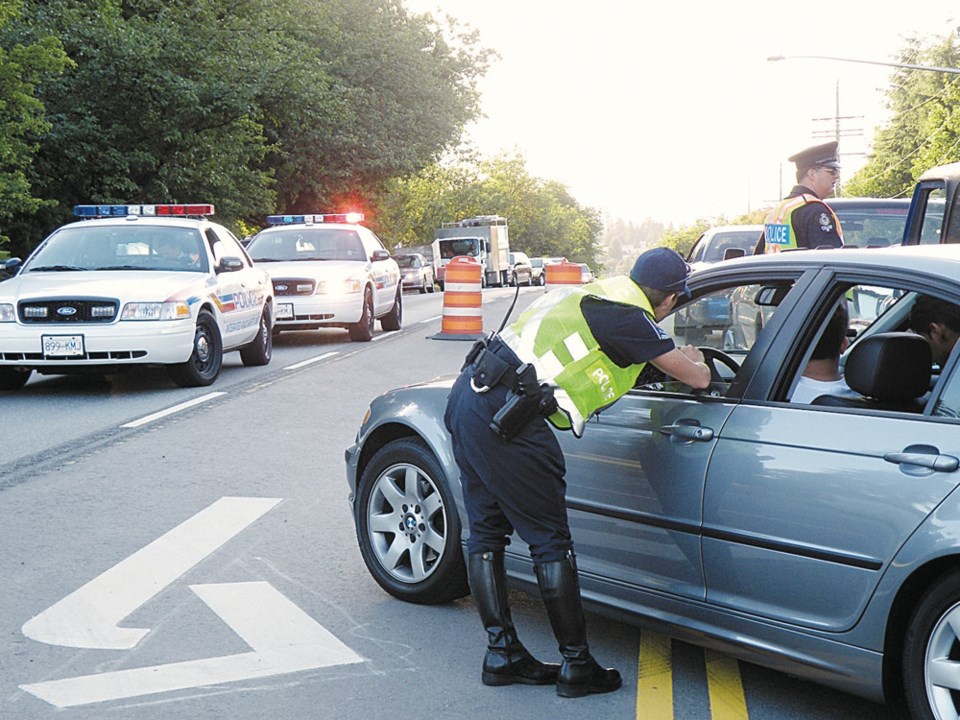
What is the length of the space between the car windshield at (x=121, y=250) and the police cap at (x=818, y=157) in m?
6.70

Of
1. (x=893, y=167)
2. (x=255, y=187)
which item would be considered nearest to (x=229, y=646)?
(x=255, y=187)

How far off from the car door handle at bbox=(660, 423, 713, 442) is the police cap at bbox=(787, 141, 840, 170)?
4.37 metres

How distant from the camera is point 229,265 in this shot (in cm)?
1337

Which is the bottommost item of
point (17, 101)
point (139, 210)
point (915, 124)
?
point (139, 210)

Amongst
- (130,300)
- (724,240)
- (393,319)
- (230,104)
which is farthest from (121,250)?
(230,104)

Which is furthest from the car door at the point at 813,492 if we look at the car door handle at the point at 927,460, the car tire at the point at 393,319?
the car tire at the point at 393,319

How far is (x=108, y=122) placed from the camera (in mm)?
28109

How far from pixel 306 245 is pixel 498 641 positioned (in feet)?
48.8

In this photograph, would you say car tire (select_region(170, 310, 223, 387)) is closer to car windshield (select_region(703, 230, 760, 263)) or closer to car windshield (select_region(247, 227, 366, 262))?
car windshield (select_region(247, 227, 366, 262))

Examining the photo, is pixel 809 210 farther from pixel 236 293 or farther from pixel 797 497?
pixel 236 293

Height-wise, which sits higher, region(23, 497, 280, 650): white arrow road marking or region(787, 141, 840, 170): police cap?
region(787, 141, 840, 170): police cap

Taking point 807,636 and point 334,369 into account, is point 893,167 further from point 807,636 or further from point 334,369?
point 807,636

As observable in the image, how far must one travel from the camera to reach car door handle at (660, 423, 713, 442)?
4191 millimetres

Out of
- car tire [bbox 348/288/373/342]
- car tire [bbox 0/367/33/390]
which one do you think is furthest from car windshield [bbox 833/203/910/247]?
car tire [bbox 0/367/33/390]
